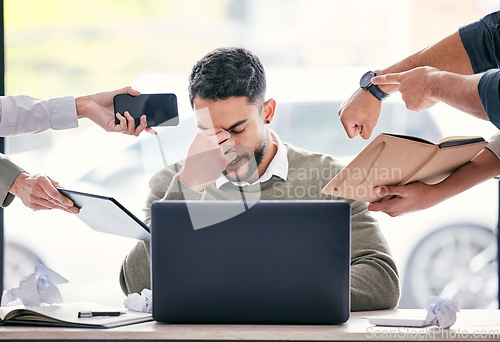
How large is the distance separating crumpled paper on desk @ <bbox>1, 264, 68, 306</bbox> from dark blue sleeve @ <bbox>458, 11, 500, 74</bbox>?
111 cm

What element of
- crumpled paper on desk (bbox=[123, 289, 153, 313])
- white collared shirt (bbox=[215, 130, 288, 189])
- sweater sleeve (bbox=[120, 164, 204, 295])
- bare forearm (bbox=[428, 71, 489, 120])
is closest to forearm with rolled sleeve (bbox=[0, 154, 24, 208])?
sweater sleeve (bbox=[120, 164, 204, 295])

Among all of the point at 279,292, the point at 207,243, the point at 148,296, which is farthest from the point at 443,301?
the point at 148,296

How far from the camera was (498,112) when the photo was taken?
4.02ft

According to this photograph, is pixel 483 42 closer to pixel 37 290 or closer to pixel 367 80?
pixel 367 80

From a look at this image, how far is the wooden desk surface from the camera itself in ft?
3.52

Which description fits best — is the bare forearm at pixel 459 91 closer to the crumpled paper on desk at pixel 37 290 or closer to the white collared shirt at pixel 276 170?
the white collared shirt at pixel 276 170

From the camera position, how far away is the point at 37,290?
4.37ft

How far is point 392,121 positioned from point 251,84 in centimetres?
160

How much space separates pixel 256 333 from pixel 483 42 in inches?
37.6

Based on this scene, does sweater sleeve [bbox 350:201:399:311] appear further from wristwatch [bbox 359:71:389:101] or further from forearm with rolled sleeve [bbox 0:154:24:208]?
forearm with rolled sleeve [bbox 0:154:24:208]

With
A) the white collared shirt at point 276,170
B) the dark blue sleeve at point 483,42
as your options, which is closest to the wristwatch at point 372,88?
the dark blue sleeve at point 483,42

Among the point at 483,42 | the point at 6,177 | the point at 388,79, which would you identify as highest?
the point at 483,42

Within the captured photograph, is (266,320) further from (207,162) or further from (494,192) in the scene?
(494,192)

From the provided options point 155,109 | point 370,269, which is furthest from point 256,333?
point 155,109
